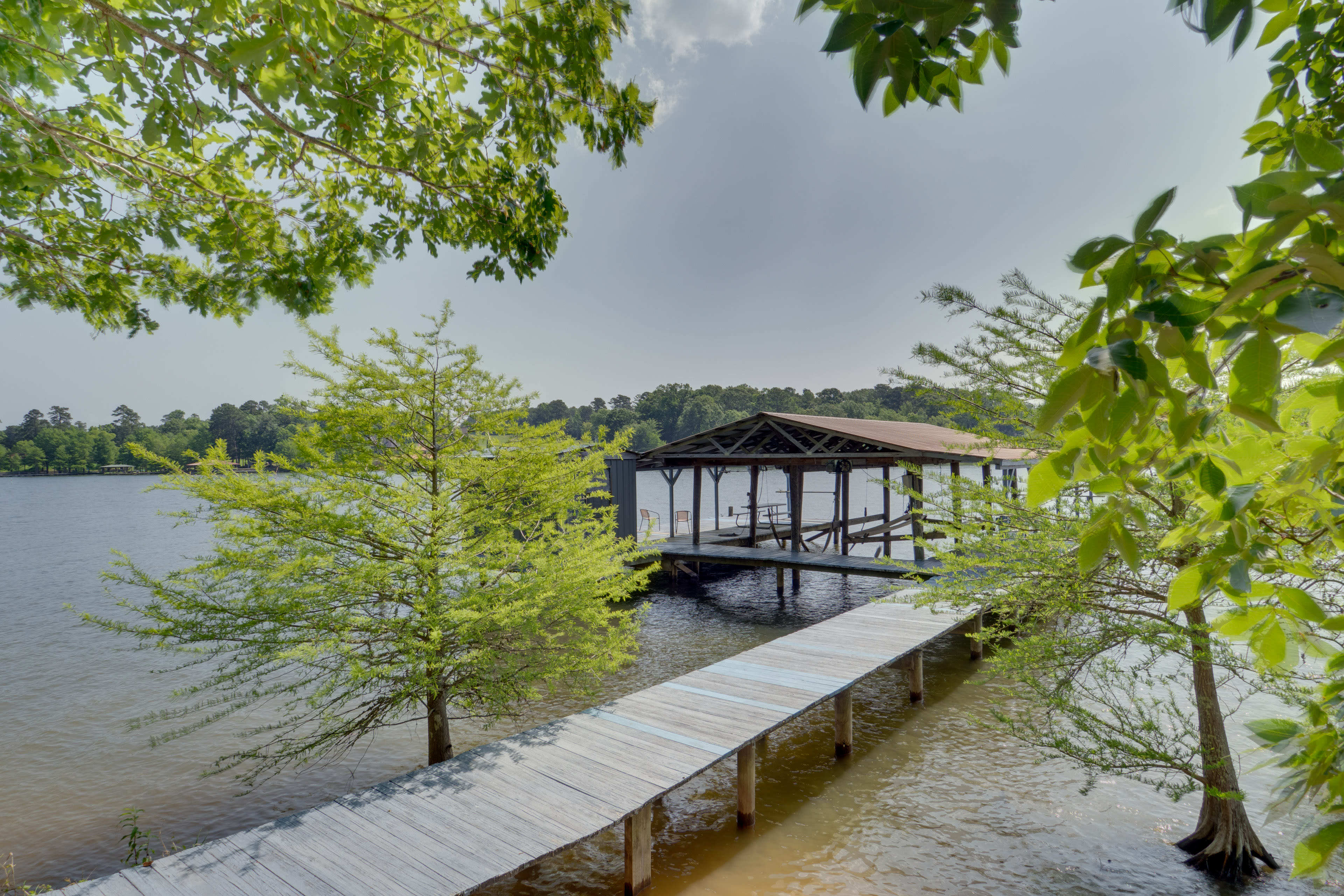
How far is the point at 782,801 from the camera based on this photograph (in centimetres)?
664

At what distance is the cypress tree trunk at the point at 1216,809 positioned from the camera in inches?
191

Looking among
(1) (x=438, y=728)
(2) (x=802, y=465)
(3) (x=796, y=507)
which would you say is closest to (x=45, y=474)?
(2) (x=802, y=465)

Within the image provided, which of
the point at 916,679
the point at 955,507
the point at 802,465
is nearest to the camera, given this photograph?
the point at 955,507

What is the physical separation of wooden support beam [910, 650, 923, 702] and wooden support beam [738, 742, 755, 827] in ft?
13.8

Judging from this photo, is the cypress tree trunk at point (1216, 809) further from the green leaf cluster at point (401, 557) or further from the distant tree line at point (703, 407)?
the distant tree line at point (703, 407)

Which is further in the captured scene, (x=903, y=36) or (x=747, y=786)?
(x=747, y=786)

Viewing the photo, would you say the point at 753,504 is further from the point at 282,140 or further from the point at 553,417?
the point at 553,417

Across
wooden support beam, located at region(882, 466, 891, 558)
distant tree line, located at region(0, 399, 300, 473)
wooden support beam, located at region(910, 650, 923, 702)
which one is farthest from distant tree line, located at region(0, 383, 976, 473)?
wooden support beam, located at region(910, 650, 923, 702)

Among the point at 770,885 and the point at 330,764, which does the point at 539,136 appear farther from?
the point at 330,764

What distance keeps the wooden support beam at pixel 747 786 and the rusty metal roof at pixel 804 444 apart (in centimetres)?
829

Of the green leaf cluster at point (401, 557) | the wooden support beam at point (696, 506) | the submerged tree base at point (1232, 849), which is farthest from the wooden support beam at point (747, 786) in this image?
the wooden support beam at point (696, 506)

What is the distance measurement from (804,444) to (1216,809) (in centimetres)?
1052

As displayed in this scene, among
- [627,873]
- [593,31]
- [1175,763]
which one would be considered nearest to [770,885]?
[627,873]

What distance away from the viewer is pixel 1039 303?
5164mm
